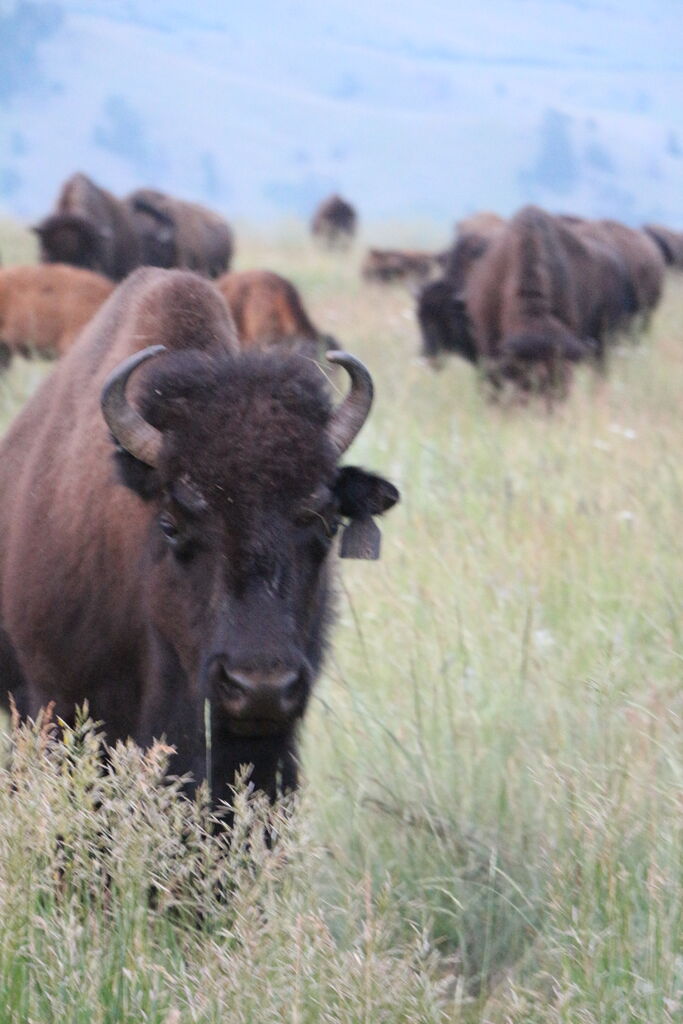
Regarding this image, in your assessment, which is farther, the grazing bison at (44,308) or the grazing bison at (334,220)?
the grazing bison at (334,220)

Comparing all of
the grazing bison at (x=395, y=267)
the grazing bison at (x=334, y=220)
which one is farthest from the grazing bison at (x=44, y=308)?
the grazing bison at (x=334, y=220)

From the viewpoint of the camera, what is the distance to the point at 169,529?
3.54 metres

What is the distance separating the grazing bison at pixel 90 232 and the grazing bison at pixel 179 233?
781 mm

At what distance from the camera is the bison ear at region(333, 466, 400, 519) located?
368cm

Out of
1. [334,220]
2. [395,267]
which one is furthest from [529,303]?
[334,220]

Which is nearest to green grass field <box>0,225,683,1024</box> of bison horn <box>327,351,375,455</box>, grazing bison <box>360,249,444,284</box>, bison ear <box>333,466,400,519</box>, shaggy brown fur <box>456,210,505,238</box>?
bison ear <box>333,466,400,519</box>

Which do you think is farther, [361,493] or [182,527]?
[361,493]

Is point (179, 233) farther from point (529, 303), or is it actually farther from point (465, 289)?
point (529, 303)

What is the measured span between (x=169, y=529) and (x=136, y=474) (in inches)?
6.4

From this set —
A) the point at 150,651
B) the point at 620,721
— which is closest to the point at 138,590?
the point at 150,651

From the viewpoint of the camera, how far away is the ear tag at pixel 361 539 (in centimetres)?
374

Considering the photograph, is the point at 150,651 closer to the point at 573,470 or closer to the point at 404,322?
the point at 573,470

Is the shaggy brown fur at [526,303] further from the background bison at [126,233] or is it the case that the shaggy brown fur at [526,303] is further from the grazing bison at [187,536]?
the grazing bison at [187,536]

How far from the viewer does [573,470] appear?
7.62 m
